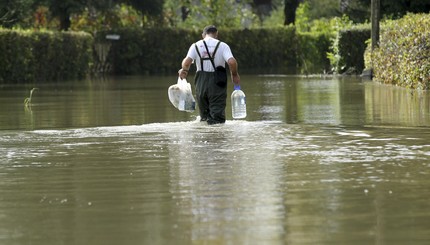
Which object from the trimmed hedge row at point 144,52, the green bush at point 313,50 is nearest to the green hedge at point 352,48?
the trimmed hedge row at point 144,52

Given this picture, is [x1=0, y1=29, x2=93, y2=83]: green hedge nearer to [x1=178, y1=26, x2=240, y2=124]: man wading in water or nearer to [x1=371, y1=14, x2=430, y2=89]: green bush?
[x1=371, y1=14, x2=430, y2=89]: green bush

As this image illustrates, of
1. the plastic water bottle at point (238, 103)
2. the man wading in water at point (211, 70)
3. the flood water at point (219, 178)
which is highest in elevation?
the man wading in water at point (211, 70)

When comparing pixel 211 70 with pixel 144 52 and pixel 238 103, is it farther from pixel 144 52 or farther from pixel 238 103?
pixel 144 52

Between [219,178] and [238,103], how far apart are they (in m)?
7.52

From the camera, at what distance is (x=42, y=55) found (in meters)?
43.8

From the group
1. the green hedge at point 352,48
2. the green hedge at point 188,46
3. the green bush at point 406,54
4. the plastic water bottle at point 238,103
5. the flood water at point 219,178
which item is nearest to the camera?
the flood water at point 219,178

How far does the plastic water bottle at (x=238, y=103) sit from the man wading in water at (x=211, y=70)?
16.6 inches

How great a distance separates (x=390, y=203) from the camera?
31.8 ft

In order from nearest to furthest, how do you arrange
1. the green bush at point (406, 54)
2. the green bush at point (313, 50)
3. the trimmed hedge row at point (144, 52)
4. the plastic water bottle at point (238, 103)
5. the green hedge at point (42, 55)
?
1. the plastic water bottle at point (238, 103)
2. the green bush at point (406, 54)
3. the green hedge at point (42, 55)
4. the trimmed hedge row at point (144, 52)
5. the green bush at point (313, 50)

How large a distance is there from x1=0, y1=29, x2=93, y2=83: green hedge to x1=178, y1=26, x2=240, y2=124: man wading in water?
2309 cm

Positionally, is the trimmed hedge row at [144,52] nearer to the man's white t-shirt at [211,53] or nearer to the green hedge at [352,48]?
the green hedge at [352,48]

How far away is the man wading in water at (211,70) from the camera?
1806 cm

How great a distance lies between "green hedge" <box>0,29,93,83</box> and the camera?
41.2 meters

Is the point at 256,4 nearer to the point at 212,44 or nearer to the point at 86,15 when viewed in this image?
the point at 86,15
